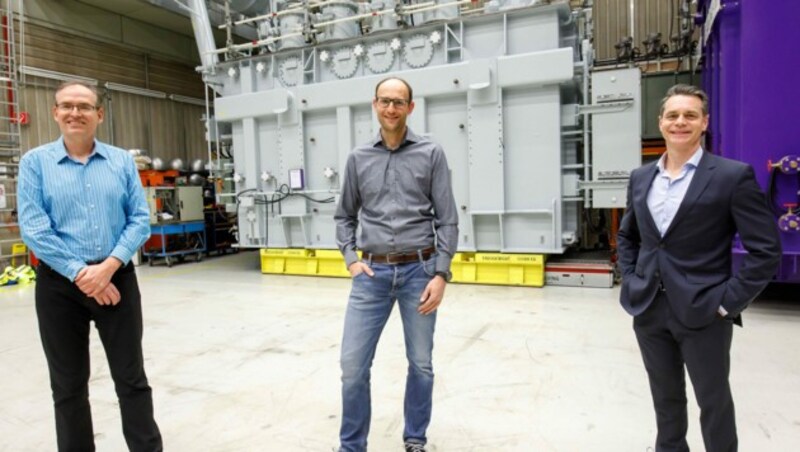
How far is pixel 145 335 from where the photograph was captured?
5129 mm

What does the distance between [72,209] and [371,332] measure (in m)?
1.45

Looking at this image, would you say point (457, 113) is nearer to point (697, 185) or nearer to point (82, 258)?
point (697, 185)

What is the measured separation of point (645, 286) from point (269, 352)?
3.31m

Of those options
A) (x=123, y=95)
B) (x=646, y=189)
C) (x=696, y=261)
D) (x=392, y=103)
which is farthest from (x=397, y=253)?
(x=123, y=95)

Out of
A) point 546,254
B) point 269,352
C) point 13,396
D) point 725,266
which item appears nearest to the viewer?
point 725,266

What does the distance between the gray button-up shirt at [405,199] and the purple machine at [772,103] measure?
3835mm

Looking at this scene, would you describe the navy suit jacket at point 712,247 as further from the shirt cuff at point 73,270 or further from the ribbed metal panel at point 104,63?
the ribbed metal panel at point 104,63

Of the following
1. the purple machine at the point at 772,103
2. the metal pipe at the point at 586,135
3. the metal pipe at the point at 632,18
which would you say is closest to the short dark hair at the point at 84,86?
the purple machine at the point at 772,103

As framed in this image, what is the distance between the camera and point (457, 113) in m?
7.25

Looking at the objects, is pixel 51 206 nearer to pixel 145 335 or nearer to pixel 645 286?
pixel 645 286

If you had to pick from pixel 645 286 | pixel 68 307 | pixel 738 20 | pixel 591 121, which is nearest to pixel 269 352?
pixel 68 307

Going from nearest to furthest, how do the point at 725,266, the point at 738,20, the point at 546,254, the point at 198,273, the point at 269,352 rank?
the point at 725,266 → the point at 269,352 → the point at 738,20 → the point at 546,254 → the point at 198,273

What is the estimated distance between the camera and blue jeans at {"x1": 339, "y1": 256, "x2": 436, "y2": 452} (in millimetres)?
2408

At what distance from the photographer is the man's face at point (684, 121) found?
190 cm
